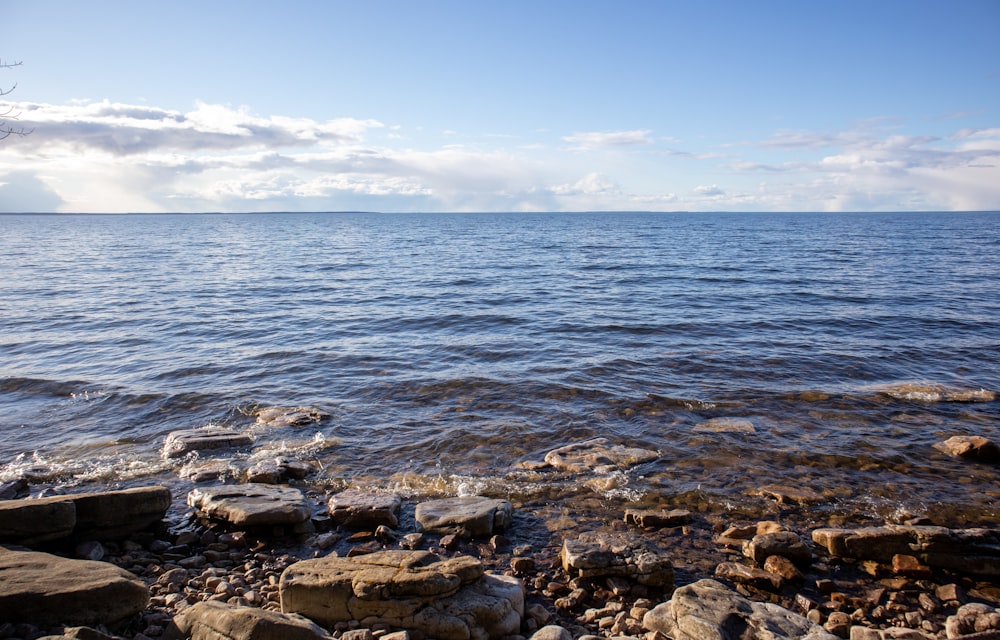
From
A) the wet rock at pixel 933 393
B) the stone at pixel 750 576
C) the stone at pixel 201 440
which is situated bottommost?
the stone at pixel 201 440

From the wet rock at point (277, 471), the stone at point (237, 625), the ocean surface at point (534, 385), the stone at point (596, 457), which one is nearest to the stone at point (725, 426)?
the ocean surface at point (534, 385)

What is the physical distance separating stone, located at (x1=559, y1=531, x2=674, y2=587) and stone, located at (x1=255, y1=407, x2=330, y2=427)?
24.7 ft

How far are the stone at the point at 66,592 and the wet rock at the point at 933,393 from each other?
51.2 feet

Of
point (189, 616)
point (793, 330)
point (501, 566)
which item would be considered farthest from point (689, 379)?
point (189, 616)

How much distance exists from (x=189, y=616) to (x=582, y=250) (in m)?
59.4

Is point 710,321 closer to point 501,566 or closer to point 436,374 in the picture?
point 436,374

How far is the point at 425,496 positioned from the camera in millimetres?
9609

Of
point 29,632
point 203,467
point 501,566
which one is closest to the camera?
point 29,632

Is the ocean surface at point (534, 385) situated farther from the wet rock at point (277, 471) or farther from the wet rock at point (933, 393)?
the wet rock at point (277, 471)

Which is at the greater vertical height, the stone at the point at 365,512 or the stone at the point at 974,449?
the stone at the point at 974,449

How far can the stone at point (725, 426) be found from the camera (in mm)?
12174

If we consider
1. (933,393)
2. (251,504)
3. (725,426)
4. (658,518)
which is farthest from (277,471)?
(933,393)

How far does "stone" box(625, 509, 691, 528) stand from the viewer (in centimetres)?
848

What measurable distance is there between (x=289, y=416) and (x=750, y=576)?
995cm
